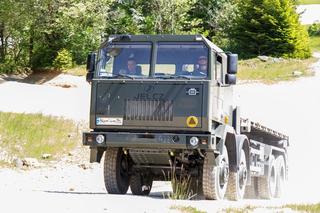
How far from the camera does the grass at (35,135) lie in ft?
73.9

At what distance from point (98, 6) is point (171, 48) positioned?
110 ft

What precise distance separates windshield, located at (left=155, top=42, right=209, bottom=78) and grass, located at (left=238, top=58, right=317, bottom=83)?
27.7 meters

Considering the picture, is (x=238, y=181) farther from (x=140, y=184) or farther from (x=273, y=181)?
(x=273, y=181)

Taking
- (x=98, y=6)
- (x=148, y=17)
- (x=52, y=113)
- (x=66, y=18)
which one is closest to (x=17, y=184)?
(x=52, y=113)

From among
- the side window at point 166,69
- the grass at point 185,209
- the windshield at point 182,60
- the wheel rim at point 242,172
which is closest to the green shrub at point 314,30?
the wheel rim at point 242,172

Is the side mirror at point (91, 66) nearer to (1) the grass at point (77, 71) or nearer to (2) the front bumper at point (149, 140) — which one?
(2) the front bumper at point (149, 140)

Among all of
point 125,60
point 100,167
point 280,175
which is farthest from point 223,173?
point 100,167

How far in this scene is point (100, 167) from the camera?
2241cm

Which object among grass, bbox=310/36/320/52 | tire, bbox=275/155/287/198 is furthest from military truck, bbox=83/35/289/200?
grass, bbox=310/36/320/52

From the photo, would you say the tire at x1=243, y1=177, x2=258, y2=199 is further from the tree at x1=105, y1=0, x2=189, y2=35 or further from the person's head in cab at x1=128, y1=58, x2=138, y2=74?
the tree at x1=105, y1=0, x2=189, y2=35

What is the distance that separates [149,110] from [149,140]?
585 mm

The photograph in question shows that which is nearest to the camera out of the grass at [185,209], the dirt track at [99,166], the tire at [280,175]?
the grass at [185,209]

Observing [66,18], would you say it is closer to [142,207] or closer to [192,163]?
[192,163]

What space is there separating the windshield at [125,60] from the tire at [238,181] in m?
3.21
